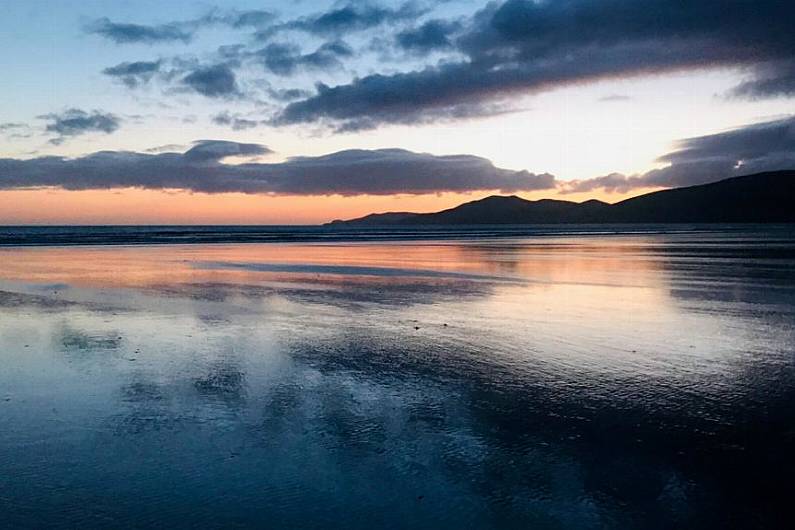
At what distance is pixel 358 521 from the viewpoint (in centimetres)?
489

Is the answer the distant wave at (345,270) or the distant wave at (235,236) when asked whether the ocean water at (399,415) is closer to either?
the distant wave at (345,270)

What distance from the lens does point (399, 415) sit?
Result: 7.30m

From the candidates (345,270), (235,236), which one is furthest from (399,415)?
(235,236)

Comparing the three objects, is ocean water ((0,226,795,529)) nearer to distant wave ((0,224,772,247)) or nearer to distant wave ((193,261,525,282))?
distant wave ((193,261,525,282))

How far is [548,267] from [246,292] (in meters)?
14.1

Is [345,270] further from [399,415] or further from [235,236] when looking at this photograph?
[235,236]

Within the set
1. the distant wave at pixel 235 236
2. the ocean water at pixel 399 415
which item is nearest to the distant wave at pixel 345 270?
the ocean water at pixel 399 415

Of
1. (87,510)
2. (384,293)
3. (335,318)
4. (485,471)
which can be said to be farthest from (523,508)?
(384,293)

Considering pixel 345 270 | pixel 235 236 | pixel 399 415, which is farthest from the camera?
pixel 235 236

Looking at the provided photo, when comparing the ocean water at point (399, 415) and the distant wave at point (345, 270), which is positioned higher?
the distant wave at point (345, 270)

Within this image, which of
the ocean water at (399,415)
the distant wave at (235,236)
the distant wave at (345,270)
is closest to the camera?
the ocean water at (399,415)

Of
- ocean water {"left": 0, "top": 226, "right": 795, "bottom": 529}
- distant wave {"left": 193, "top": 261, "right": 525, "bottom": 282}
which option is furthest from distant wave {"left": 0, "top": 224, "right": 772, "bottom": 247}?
ocean water {"left": 0, "top": 226, "right": 795, "bottom": 529}

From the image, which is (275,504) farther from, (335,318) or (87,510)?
(335,318)

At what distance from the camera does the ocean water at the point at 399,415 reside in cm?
514
